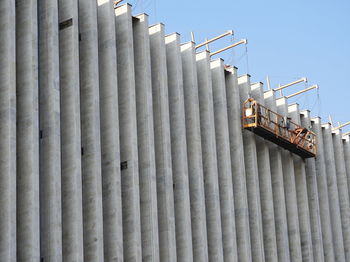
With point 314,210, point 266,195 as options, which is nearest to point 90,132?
point 266,195

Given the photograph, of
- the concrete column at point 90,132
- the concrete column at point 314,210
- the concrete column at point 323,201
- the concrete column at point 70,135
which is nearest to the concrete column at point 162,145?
the concrete column at point 90,132

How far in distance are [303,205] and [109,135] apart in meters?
21.9

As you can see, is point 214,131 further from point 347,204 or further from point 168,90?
point 347,204

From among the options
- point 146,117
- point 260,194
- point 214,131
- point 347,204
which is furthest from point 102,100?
point 347,204

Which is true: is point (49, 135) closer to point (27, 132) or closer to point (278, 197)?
point (27, 132)

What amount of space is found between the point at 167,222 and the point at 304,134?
62.3ft

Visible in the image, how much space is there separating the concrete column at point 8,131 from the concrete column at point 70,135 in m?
4.12

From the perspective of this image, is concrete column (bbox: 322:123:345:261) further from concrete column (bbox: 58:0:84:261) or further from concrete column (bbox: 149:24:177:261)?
concrete column (bbox: 58:0:84:261)

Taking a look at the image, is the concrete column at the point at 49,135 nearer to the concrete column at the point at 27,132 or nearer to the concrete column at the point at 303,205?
the concrete column at the point at 27,132

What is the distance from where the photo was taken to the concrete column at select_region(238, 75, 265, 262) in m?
63.9

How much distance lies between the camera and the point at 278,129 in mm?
68125

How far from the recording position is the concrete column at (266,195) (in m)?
65.4

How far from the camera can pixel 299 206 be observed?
70.4 m

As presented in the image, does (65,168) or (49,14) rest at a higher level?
(49,14)
